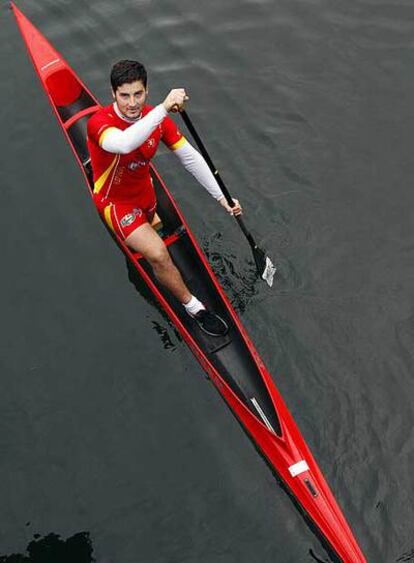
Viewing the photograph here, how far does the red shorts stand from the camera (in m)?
8.35

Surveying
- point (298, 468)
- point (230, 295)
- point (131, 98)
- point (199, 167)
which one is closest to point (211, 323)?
point (230, 295)

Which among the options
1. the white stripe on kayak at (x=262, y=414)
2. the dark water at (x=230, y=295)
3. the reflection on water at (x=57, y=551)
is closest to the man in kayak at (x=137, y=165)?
the white stripe on kayak at (x=262, y=414)

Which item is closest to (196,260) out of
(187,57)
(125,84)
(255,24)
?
(125,84)

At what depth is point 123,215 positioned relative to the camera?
27.5ft

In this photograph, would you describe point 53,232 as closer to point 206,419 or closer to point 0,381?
point 0,381

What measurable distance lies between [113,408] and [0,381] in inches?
62.1

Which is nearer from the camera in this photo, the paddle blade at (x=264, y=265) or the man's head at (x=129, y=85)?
the man's head at (x=129, y=85)

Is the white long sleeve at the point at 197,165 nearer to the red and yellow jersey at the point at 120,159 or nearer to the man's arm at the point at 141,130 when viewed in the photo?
the red and yellow jersey at the point at 120,159

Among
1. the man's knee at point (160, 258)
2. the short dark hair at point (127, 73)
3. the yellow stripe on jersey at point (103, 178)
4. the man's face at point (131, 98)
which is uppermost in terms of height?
the short dark hair at point (127, 73)

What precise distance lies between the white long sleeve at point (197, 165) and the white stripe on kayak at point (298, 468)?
3.44 metres

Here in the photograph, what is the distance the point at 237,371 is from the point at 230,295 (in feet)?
4.35

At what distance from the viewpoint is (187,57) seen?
1241 cm

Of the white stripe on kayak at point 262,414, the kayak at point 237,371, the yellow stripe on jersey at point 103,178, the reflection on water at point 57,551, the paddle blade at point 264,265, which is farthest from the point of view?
the paddle blade at point 264,265

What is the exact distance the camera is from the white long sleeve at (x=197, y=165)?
8.34m
